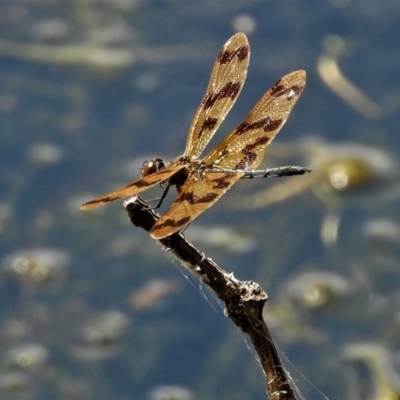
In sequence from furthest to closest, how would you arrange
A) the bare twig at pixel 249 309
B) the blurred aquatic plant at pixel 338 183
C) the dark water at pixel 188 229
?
1. the blurred aquatic plant at pixel 338 183
2. the dark water at pixel 188 229
3. the bare twig at pixel 249 309

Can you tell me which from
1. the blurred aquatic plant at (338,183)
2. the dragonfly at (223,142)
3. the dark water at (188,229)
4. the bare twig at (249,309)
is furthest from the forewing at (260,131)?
the blurred aquatic plant at (338,183)

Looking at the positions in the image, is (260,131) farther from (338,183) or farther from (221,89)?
(338,183)

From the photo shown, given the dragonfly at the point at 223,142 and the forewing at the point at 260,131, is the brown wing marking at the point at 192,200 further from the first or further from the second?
Answer: the forewing at the point at 260,131

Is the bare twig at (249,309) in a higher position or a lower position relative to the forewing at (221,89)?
lower

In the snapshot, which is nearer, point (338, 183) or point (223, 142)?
point (223, 142)

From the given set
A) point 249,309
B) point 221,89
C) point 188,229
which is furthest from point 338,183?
point 249,309

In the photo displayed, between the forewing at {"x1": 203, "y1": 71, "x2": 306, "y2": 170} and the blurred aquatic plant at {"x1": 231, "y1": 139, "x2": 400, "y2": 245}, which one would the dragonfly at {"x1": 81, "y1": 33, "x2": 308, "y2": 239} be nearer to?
the forewing at {"x1": 203, "y1": 71, "x2": 306, "y2": 170}

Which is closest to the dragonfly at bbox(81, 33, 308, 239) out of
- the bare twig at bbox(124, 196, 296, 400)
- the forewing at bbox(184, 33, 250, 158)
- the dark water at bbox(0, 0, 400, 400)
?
the forewing at bbox(184, 33, 250, 158)
